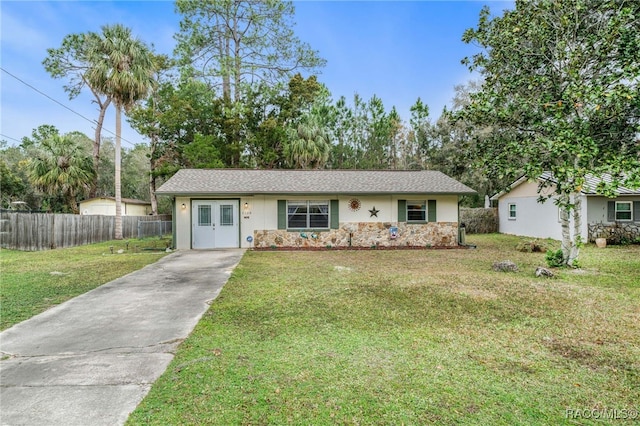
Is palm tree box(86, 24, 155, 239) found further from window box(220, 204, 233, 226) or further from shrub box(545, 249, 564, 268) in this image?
shrub box(545, 249, 564, 268)

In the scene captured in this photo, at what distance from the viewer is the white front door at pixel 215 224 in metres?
13.1

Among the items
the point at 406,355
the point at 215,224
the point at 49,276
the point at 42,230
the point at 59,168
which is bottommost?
the point at 406,355

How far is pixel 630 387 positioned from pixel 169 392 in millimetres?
4060

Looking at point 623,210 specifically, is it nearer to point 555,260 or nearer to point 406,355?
point 555,260

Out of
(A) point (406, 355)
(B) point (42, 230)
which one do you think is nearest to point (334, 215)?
(A) point (406, 355)

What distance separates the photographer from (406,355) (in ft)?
11.8

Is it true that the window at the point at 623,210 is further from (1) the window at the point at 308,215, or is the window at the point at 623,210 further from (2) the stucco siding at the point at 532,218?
(1) the window at the point at 308,215

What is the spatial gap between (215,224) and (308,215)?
3.71m

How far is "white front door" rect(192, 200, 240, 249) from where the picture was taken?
13.1 m

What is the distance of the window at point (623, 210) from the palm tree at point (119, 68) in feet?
75.0

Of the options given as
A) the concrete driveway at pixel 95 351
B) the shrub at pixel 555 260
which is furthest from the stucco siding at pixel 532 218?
the concrete driveway at pixel 95 351

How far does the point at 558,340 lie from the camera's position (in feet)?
13.3

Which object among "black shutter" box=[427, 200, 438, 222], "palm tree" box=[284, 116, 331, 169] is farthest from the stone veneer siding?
"palm tree" box=[284, 116, 331, 169]

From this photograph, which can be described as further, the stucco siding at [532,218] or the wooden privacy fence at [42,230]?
the stucco siding at [532,218]
